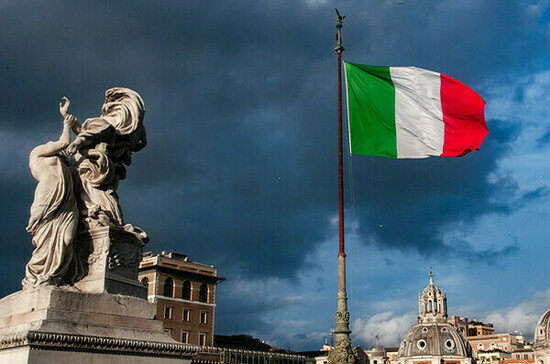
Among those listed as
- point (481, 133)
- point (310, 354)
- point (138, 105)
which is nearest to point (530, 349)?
point (310, 354)

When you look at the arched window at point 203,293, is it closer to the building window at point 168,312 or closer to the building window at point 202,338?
the building window at point 202,338

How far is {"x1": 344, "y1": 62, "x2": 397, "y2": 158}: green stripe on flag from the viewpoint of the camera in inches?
601

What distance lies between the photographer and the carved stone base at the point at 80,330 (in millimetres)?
7062

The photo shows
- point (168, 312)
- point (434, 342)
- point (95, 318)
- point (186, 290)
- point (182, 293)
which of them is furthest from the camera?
point (434, 342)

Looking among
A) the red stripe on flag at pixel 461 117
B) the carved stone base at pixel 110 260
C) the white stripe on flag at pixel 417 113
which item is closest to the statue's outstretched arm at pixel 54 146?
the carved stone base at pixel 110 260

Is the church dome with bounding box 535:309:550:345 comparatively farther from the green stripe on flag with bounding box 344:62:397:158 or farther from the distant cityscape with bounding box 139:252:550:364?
the green stripe on flag with bounding box 344:62:397:158

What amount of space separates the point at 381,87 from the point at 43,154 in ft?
32.0

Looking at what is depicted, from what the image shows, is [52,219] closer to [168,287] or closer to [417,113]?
[417,113]

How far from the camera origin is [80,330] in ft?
24.4

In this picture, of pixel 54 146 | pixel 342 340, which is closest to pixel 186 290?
pixel 342 340

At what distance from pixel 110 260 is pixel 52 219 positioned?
3.04 feet

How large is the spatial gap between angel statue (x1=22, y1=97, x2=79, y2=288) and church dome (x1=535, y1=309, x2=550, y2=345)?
12521 centimetres

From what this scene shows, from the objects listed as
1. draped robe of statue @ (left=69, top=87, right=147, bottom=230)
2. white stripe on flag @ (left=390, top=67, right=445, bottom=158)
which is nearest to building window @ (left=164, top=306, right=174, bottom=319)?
white stripe on flag @ (left=390, top=67, right=445, bottom=158)

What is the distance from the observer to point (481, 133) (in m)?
16.0
